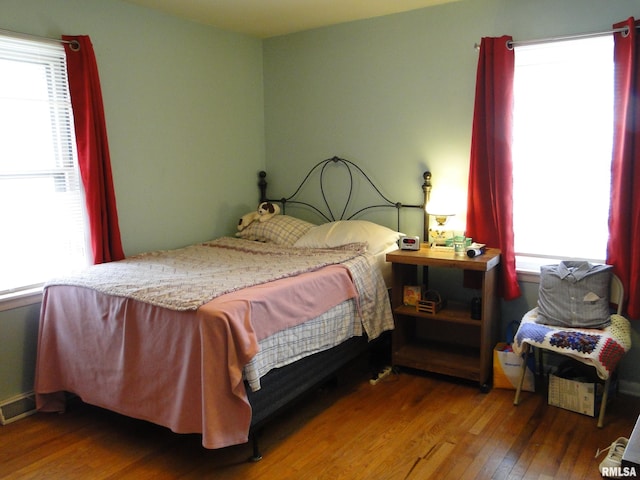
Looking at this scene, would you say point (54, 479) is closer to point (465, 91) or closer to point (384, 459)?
point (384, 459)

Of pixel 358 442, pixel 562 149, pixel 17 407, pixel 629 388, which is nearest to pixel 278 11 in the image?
pixel 562 149

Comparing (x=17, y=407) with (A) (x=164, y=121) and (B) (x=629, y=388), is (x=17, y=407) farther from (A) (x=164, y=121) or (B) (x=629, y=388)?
(B) (x=629, y=388)

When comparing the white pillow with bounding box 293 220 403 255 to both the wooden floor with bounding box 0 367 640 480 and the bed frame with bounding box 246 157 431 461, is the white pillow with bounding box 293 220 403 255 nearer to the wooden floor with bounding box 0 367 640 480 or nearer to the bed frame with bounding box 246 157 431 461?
the bed frame with bounding box 246 157 431 461

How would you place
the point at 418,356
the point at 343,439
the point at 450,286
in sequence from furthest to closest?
the point at 450,286 → the point at 418,356 → the point at 343,439

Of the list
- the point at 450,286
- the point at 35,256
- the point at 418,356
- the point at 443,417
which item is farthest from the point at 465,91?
the point at 35,256

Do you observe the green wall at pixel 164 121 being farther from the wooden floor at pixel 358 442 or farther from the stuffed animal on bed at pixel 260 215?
the wooden floor at pixel 358 442

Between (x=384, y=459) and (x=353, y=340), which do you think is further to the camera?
(x=353, y=340)

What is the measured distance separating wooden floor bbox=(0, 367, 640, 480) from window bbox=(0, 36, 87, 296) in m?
0.84

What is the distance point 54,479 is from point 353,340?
1.64m

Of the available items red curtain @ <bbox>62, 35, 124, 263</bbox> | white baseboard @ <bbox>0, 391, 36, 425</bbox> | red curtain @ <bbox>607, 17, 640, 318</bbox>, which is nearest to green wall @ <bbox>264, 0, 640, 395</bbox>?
red curtain @ <bbox>607, 17, 640, 318</bbox>

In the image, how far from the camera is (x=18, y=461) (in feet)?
7.86

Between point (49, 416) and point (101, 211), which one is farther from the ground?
point (101, 211)

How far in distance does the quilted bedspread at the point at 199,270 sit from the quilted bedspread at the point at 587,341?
3.55 feet

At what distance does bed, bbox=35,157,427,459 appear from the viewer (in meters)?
2.15
